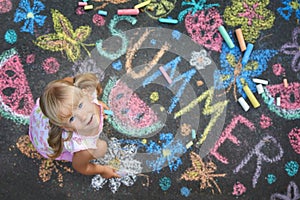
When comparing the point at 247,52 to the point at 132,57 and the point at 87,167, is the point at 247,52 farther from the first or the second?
the point at 87,167

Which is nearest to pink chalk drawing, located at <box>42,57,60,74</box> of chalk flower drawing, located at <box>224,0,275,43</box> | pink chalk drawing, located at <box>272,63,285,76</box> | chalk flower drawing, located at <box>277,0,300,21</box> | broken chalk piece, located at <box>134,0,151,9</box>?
broken chalk piece, located at <box>134,0,151,9</box>

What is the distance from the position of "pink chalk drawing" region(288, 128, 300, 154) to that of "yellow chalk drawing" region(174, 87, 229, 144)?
431 mm

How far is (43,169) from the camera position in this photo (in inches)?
90.7

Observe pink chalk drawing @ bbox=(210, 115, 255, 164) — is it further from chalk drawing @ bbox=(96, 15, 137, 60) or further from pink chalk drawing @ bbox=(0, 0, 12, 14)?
pink chalk drawing @ bbox=(0, 0, 12, 14)

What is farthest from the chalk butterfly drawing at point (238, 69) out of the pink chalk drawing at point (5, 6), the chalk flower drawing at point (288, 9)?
the pink chalk drawing at point (5, 6)

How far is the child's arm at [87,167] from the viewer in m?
2.03

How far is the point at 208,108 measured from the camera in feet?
7.80

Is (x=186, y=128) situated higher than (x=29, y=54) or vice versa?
(x=29, y=54)

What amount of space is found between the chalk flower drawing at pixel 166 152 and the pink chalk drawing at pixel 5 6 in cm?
119

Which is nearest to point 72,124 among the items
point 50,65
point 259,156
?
point 50,65

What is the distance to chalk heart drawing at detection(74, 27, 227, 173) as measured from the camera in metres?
2.35

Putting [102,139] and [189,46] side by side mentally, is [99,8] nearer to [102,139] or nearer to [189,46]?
[189,46]

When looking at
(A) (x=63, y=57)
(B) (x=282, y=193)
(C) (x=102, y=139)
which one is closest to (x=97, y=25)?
(A) (x=63, y=57)

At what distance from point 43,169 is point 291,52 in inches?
Answer: 64.9
